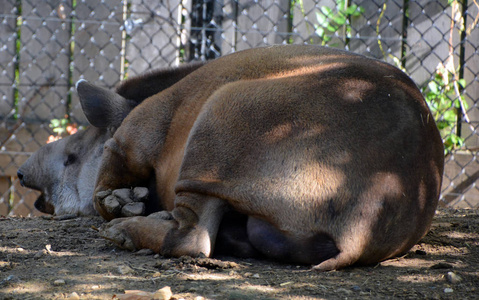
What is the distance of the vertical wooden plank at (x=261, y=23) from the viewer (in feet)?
18.0

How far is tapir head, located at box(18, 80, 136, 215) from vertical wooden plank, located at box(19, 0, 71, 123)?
1.92m

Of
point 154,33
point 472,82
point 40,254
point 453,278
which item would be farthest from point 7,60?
point 453,278

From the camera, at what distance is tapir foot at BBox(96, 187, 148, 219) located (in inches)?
114

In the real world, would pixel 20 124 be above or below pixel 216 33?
below

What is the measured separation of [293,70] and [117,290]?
1.35 meters

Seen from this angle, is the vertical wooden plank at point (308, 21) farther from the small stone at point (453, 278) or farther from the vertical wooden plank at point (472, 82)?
the small stone at point (453, 278)

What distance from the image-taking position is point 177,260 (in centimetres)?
227

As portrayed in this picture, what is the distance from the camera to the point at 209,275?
2.09 m

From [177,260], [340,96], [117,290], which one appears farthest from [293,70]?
[117,290]

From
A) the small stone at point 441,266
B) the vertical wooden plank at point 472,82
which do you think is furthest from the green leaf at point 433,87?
the small stone at point 441,266

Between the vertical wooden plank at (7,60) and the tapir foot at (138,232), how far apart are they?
353 centimetres

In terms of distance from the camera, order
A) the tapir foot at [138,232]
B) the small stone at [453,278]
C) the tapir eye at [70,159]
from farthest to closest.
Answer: the tapir eye at [70,159] < the tapir foot at [138,232] < the small stone at [453,278]

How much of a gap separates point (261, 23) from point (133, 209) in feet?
10.5

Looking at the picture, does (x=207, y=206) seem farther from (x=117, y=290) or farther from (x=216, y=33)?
(x=216, y=33)
